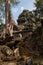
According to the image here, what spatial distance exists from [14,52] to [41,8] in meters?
22.0

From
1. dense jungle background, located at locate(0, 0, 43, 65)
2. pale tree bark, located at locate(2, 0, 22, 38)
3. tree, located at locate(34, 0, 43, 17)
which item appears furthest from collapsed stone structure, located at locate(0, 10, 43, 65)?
tree, located at locate(34, 0, 43, 17)

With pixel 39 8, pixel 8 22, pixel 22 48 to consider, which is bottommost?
pixel 22 48

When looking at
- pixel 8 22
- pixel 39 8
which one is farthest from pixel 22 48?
pixel 39 8

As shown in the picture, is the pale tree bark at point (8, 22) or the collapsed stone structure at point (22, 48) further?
the pale tree bark at point (8, 22)

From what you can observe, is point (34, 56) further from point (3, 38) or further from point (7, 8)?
point (7, 8)

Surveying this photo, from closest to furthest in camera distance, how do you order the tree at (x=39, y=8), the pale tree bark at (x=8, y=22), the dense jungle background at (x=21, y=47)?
the dense jungle background at (x=21, y=47) → the pale tree bark at (x=8, y=22) → the tree at (x=39, y=8)

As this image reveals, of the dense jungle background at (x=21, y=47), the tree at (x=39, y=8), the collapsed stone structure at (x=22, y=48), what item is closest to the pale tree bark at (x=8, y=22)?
the dense jungle background at (x=21, y=47)

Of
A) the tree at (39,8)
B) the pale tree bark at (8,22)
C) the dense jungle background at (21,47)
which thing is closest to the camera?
the dense jungle background at (21,47)

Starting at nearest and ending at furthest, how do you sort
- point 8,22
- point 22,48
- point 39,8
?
1. point 22,48
2. point 8,22
3. point 39,8

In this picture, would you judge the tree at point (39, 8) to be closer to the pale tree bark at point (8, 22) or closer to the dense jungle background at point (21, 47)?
the pale tree bark at point (8, 22)

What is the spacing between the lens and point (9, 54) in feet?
62.0

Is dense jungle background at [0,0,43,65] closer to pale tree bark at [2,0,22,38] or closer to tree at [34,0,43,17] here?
pale tree bark at [2,0,22,38]

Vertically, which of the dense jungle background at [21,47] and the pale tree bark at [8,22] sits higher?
the pale tree bark at [8,22]

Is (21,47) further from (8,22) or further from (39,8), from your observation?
(39,8)
